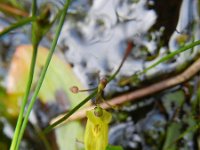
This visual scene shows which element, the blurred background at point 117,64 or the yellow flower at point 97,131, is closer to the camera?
the yellow flower at point 97,131

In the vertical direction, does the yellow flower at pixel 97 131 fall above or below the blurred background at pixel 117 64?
below

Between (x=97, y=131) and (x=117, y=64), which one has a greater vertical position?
(x=117, y=64)

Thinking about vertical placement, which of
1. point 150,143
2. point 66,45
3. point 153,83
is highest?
point 66,45

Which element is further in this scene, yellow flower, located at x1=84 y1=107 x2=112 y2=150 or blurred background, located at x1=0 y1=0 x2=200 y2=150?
A: blurred background, located at x1=0 y1=0 x2=200 y2=150

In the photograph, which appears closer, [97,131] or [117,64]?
[97,131]

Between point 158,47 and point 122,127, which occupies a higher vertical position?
point 158,47

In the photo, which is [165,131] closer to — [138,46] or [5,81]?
[138,46]

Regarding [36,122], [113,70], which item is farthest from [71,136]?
[113,70]

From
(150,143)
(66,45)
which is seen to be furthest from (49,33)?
(150,143)
